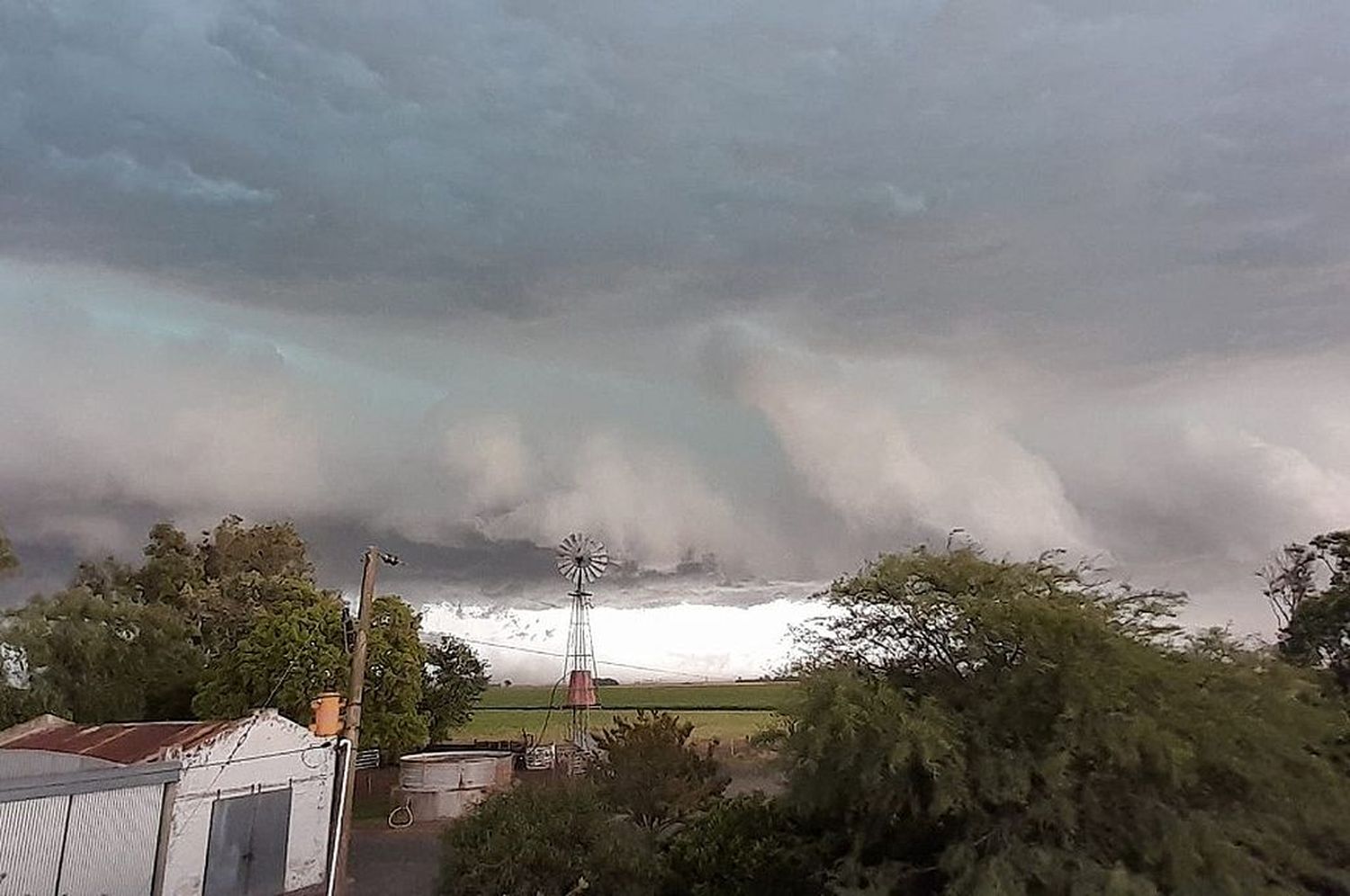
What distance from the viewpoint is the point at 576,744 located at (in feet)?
119

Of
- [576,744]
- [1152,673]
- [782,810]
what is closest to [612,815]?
[782,810]

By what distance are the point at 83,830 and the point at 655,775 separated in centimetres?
1111

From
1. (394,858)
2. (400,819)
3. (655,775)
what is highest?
(655,775)

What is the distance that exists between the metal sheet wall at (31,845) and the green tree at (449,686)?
83.5ft

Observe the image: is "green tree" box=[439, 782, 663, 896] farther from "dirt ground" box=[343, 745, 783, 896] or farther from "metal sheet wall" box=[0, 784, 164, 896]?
"metal sheet wall" box=[0, 784, 164, 896]

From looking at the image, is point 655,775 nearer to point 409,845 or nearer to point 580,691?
point 409,845

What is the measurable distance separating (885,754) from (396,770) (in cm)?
3234

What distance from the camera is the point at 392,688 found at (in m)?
35.6

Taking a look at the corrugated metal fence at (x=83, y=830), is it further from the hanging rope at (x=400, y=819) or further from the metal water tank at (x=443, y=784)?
the metal water tank at (x=443, y=784)

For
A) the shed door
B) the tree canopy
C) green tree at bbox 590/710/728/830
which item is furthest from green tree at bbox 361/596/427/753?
green tree at bbox 590/710/728/830

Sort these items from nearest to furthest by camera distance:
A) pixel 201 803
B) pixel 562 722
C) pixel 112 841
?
pixel 112 841
pixel 201 803
pixel 562 722

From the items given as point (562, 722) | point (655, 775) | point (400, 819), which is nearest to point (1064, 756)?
point (655, 775)

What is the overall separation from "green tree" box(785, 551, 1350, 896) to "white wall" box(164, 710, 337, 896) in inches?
492

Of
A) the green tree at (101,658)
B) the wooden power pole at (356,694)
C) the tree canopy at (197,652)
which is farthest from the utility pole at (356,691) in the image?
the green tree at (101,658)
